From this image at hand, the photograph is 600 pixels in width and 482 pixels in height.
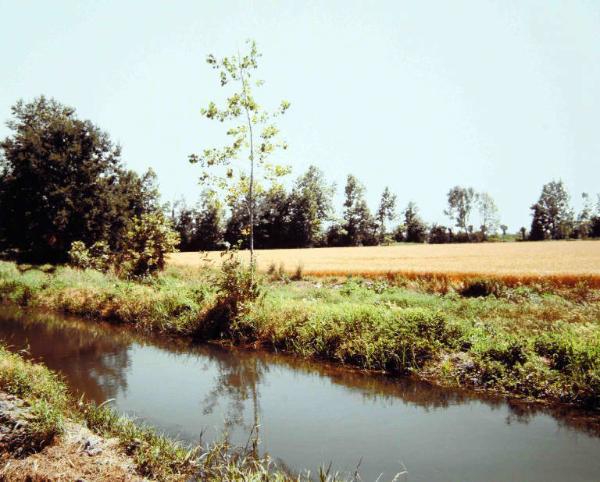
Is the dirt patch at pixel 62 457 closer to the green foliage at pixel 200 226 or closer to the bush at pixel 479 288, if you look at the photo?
the bush at pixel 479 288

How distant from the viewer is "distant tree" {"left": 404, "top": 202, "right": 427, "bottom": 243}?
81.4m

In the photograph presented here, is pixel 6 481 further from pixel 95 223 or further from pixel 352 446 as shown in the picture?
pixel 95 223

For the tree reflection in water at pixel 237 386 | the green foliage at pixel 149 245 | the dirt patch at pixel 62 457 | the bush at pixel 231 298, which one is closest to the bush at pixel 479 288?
the bush at pixel 231 298

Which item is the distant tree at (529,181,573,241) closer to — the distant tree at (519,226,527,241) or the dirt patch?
the distant tree at (519,226,527,241)

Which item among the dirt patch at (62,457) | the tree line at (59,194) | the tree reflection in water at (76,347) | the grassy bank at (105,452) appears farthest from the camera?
the tree line at (59,194)

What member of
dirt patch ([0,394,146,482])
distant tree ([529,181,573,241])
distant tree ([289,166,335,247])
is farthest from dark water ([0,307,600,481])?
distant tree ([529,181,573,241])

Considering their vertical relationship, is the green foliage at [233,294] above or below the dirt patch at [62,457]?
above

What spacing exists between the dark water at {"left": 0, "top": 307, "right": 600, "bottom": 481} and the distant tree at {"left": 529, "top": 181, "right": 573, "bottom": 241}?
87512mm

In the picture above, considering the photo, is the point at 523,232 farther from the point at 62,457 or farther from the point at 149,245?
the point at 62,457

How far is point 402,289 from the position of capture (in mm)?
19031

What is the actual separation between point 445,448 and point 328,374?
4.27 metres

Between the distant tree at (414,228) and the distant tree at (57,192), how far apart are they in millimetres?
60232

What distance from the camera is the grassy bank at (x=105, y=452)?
5.22 m

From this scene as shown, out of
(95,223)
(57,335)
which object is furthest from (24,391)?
(95,223)
